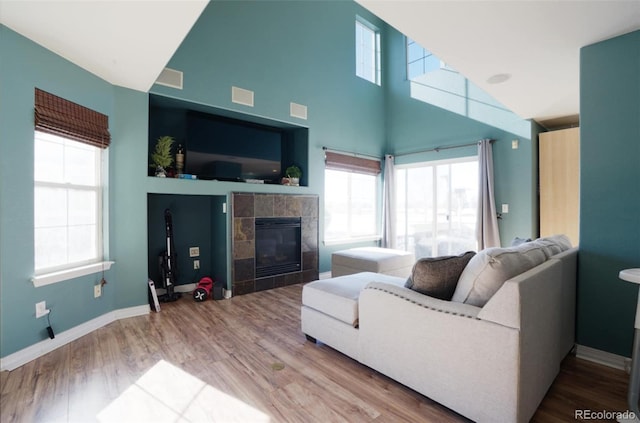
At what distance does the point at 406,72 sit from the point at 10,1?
18.6 ft

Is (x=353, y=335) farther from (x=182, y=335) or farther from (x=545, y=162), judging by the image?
(x=545, y=162)

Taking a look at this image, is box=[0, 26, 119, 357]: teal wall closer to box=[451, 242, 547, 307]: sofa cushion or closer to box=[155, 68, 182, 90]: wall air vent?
box=[155, 68, 182, 90]: wall air vent

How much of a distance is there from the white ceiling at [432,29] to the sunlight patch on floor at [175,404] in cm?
244

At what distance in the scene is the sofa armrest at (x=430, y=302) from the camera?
1.57 meters

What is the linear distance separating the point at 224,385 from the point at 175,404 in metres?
0.29

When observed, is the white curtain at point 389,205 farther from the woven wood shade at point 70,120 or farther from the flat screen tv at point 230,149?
the woven wood shade at point 70,120

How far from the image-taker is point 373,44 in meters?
6.46

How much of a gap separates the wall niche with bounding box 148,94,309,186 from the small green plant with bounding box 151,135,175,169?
0.47 feet

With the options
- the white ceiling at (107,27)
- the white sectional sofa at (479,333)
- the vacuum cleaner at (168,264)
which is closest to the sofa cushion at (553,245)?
the white sectional sofa at (479,333)

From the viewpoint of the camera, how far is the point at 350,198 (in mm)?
5609

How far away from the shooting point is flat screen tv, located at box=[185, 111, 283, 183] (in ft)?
12.9

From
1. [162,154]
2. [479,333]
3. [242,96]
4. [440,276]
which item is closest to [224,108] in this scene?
[242,96]

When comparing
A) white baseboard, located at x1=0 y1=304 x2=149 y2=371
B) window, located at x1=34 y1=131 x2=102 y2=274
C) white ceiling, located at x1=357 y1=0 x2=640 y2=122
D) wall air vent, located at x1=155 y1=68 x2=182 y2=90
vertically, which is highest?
wall air vent, located at x1=155 y1=68 x2=182 y2=90

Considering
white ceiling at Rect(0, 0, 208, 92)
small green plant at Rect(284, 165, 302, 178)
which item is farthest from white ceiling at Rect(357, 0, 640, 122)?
small green plant at Rect(284, 165, 302, 178)
